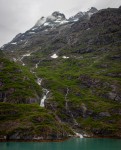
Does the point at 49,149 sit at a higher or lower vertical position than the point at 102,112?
lower

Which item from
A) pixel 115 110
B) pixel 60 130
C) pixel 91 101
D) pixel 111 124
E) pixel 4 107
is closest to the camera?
pixel 60 130

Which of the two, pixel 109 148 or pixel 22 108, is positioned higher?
pixel 22 108

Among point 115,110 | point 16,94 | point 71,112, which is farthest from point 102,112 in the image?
point 16,94

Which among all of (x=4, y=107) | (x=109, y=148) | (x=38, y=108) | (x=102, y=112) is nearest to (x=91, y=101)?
(x=102, y=112)

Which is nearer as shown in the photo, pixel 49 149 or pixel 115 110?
pixel 49 149

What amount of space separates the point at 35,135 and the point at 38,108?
33.1 meters

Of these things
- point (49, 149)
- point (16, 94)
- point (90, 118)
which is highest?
point (16, 94)

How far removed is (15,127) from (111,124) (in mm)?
59834

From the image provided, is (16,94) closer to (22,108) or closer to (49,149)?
(22,108)

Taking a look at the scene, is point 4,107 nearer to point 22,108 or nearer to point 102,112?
point 22,108

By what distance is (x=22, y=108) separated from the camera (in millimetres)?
165125

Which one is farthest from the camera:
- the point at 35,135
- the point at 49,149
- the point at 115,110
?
the point at 115,110

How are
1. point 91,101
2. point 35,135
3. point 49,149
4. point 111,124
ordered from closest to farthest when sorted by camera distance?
point 49,149, point 35,135, point 111,124, point 91,101

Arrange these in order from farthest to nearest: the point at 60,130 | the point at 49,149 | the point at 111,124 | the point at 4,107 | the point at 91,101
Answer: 1. the point at 91,101
2. the point at 111,124
3. the point at 4,107
4. the point at 60,130
5. the point at 49,149
